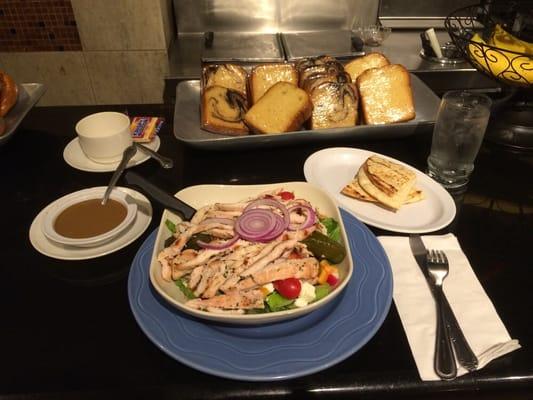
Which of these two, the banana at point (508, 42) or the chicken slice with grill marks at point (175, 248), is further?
the banana at point (508, 42)

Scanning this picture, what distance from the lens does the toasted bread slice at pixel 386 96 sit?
1441mm

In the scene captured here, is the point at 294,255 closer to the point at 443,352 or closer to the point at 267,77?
the point at 443,352

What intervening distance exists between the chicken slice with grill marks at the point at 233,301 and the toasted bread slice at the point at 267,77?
901 millimetres

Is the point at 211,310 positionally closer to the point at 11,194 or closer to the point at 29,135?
the point at 11,194

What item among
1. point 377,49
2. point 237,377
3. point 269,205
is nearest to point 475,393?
point 237,377

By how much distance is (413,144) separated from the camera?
1445 millimetres

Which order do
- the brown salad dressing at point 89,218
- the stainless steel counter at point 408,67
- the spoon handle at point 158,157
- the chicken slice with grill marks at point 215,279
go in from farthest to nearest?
the stainless steel counter at point 408,67 → the spoon handle at point 158,157 → the brown salad dressing at point 89,218 → the chicken slice with grill marks at point 215,279

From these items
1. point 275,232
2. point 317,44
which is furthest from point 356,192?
point 317,44

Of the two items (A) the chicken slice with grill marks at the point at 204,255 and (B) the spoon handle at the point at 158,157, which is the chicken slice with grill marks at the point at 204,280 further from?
(B) the spoon handle at the point at 158,157

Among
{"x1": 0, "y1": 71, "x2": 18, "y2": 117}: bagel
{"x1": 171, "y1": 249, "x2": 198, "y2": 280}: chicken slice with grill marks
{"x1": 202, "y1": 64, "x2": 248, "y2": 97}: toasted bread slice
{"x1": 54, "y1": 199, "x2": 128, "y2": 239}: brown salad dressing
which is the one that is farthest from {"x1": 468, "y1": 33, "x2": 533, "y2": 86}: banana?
{"x1": 0, "y1": 71, "x2": 18, "y2": 117}: bagel

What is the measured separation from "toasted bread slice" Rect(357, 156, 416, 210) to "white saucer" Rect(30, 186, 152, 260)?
1.92ft

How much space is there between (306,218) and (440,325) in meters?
0.34

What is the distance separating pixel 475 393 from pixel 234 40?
2.11m

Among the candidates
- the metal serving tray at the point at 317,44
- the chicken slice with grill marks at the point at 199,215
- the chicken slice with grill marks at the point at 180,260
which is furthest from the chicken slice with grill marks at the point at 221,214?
the metal serving tray at the point at 317,44
